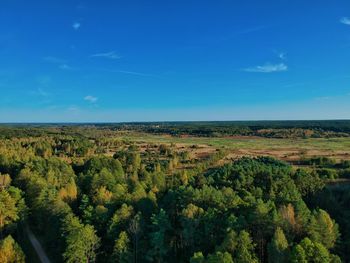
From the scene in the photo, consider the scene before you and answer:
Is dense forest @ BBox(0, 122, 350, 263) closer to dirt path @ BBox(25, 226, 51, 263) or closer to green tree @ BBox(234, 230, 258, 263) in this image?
green tree @ BBox(234, 230, 258, 263)

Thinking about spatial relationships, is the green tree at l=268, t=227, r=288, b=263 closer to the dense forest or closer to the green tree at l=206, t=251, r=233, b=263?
the dense forest

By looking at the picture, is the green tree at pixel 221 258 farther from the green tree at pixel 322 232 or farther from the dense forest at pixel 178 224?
the green tree at pixel 322 232

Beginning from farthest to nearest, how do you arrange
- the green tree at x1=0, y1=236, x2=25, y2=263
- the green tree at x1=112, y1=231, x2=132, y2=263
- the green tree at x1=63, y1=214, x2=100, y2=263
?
the green tree at x1=63, y1=214, x2=100, y2=263
the green tree at x1=112, y1=231, x2=132, y2=263
the green tree at x1=0, y1=236, x2=25, y2=263

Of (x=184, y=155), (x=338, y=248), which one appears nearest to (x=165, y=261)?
(x=338, y=248)

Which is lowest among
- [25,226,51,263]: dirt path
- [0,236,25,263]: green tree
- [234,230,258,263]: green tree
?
[25,226,51,263]: dirt path

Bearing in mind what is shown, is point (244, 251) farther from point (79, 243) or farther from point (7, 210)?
point (7, 210)

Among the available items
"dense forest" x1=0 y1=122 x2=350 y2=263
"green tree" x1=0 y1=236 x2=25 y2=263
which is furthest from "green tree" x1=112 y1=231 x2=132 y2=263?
"green tree" x1=0 y1=236 x2=25 y2=263

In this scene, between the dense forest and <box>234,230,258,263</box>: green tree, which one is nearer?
<box>234,230,258,263</box>: green tree

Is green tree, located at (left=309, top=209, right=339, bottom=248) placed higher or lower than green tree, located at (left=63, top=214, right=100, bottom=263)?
higher

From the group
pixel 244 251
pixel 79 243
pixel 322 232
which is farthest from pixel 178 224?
pixel 322 232

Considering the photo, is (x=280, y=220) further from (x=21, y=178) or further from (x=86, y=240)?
(x=21, y=178)

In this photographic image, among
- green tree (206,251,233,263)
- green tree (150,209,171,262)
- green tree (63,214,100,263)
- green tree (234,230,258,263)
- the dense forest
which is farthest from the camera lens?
green tree (150,209,171,262)
